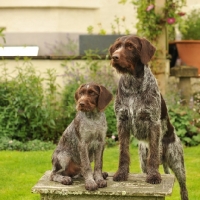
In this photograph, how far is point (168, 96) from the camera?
10133mm

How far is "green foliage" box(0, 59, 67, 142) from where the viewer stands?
9.27 meters

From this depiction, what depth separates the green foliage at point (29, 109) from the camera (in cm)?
927

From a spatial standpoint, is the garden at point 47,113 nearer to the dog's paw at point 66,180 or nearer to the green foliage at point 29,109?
→ the green foliage at point 29,109

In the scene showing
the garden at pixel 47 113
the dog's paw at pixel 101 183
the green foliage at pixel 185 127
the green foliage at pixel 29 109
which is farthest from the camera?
the green foliage at pixel 29 109

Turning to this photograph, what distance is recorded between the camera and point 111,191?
14.6 feet

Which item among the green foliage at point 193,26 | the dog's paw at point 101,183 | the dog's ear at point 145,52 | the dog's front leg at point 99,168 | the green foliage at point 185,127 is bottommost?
the green foliage at point 185,127

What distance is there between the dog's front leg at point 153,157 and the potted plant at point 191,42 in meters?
6.72

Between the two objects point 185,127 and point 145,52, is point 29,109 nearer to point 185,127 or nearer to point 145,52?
point 185,127

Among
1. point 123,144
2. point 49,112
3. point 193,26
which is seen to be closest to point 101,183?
point 123,144

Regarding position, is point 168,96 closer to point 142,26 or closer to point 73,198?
point 142,26

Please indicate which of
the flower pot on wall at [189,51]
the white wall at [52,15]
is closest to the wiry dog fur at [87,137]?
the white wall at [52,15]

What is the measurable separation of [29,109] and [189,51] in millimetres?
3792

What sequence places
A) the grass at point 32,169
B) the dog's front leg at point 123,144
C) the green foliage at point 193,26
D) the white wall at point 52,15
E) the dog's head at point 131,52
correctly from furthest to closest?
the green foliage at point 193,26, the white wall at point 52,15, the grass at point 32,169, the dog's front leg at point 123,144, the dog's head at point 131,52

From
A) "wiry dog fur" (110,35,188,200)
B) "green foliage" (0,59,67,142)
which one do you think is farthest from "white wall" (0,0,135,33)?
"wiry dog fur" (110,35,188,200)
